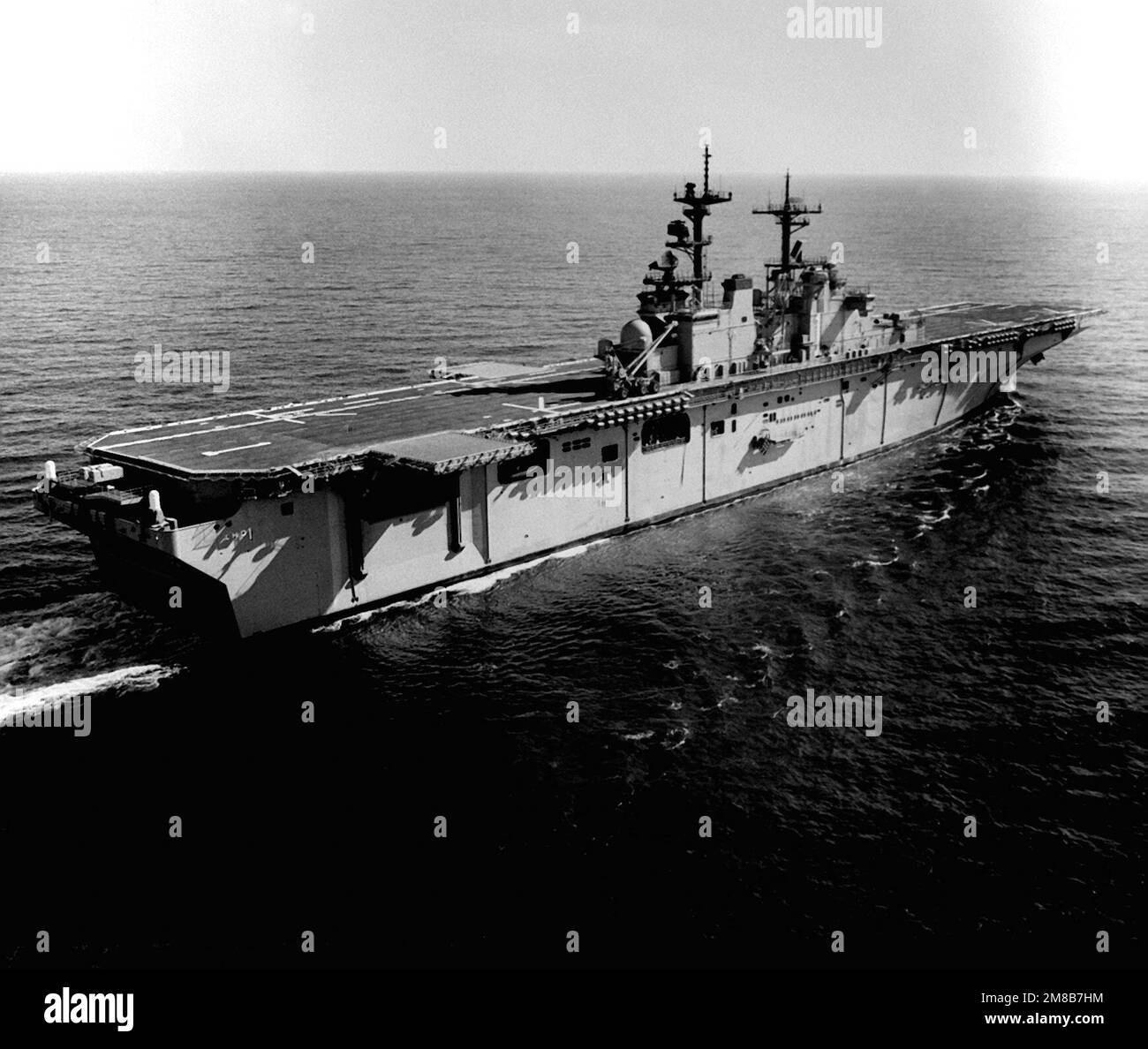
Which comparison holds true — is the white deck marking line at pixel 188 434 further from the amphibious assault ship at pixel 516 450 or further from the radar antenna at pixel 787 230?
the radar antenna at pixel 787 230

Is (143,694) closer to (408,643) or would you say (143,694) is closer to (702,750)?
(408,643)

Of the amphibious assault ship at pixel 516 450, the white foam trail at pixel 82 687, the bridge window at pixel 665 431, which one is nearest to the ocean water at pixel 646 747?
the white foam trail at pixel 82 687

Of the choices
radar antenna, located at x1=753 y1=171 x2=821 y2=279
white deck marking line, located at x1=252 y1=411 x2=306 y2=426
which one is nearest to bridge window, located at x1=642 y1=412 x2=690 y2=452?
radar antenna, located at x1=753 y1=171 x2=821 y2=279

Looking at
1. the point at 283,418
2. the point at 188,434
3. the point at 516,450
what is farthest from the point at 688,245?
the point at 188,434

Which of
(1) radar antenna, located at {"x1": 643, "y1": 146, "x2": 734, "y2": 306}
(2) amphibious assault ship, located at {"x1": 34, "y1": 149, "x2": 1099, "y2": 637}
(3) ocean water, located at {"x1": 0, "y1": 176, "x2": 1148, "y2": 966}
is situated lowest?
(3) ocean water, located at {"x1": 0, "y1": 176, "x2": 1148, "y2": 966}

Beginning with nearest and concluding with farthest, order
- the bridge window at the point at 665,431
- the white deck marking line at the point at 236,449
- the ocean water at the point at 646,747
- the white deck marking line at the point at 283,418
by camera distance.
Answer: the ocean water at the point at 646,747, the white deck marking line at the point at 236,449, the white deck marking line at the point at 283,418, the bridge window at the point at 665,431

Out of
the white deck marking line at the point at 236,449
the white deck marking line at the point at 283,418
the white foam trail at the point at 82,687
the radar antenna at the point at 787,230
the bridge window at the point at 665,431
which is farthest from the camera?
the radar antenna at the point at 787,230

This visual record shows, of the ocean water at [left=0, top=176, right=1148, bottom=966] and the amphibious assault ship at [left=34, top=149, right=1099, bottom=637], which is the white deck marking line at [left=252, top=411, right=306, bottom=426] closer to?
the amphibious assault ship at [left=34, top=149, right=1099, bottom=637]
